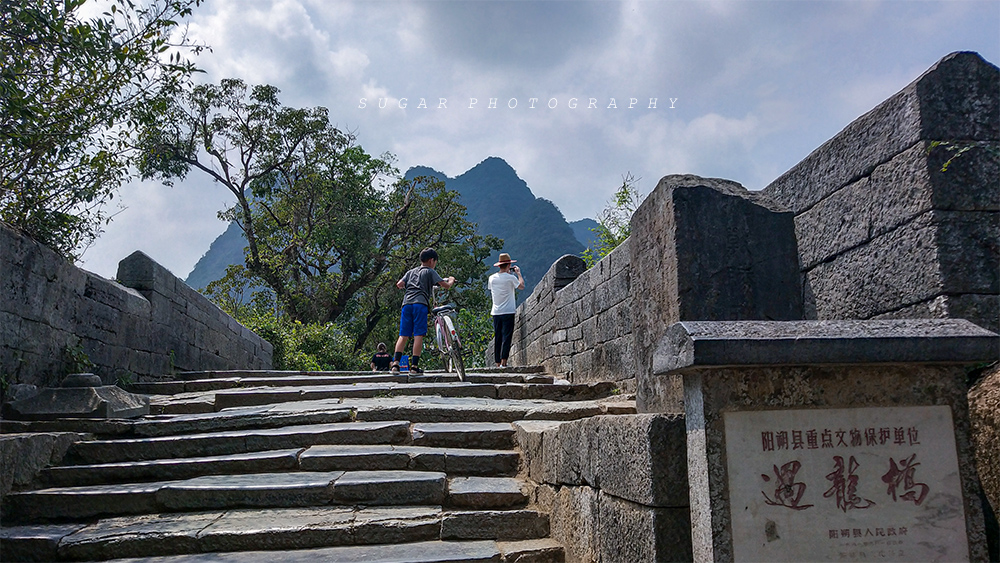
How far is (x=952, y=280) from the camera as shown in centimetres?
243

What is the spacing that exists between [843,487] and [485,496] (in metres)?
2.39

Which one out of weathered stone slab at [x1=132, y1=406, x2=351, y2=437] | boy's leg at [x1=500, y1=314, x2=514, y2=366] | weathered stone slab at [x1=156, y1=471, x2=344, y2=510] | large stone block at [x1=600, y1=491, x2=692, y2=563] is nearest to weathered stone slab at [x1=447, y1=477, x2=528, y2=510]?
weathered stone slab at [x1=156, y1=471, x2=344, y2=510]

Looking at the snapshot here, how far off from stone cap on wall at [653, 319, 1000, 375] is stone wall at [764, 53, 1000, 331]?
0.57 meters

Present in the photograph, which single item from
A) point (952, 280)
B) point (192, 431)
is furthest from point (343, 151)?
point (952, 280)

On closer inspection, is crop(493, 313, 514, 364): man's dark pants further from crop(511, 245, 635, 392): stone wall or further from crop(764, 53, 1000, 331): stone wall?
crop(764, 53, 1000, 331): stone wall

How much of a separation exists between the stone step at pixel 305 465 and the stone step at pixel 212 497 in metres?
0.28

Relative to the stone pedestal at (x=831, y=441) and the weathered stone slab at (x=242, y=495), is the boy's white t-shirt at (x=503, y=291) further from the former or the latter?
the stone pedestal at (x=831, y=441)

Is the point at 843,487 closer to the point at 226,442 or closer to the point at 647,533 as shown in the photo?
the point at 647,533

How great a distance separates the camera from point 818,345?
189 centimetres

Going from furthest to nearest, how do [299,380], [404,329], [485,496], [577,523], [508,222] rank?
1. [508,222]
2. [404,329]
3. [299,380]
4. [485,496]
5. [577,523]

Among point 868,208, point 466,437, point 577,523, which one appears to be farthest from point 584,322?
point 868,208

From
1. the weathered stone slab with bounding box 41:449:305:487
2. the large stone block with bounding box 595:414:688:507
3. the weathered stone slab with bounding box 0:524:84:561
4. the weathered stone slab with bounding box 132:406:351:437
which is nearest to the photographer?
the large stone block with bounding box 595:414:688:507

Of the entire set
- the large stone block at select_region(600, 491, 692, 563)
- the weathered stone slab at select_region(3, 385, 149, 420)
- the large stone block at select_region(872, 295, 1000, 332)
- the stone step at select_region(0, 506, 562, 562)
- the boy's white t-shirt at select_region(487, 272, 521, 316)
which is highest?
the boy's white t-shirt at select_region(487, 272, 521, 316)

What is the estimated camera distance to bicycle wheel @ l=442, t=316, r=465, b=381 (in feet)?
24.7
